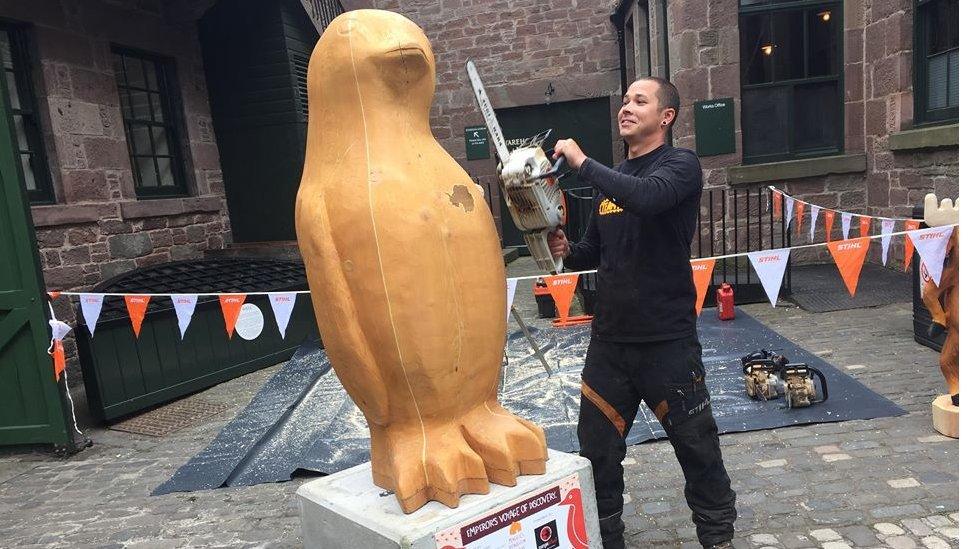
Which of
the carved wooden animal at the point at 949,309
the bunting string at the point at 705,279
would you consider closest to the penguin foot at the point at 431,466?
the bunting string at the point at 705,279

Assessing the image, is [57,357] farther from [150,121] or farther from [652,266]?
[652,266]

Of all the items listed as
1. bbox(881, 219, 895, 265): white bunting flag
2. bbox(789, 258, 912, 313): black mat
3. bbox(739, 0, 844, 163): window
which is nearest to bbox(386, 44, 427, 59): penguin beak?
bbox(881, 219, 895, 265): white bunting flag

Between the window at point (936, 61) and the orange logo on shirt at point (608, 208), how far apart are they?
5.96 meters

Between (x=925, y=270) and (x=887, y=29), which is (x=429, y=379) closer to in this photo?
(x=925, y=270)

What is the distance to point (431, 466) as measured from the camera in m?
2.08

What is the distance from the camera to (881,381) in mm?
4465

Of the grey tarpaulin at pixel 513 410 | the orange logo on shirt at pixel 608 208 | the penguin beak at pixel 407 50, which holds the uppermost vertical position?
the penguin beak at pixel 407 50

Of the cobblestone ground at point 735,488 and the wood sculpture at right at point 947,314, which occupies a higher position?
the wood sculpture at right at point 947,314

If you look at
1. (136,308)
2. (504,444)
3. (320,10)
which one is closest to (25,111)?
(136,308)

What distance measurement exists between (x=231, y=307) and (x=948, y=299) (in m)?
5.02

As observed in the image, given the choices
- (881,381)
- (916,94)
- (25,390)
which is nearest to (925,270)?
(881,381)

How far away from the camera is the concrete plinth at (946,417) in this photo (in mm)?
3551

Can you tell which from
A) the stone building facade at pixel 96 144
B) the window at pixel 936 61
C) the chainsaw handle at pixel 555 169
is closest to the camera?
the chainsaw handle at pixel 555 169

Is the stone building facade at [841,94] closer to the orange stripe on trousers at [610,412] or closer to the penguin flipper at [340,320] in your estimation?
the orange stripe on trousers at [610,412]
